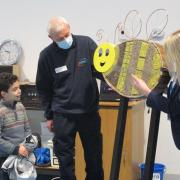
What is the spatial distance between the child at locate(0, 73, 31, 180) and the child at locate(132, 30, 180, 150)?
3.72 feet

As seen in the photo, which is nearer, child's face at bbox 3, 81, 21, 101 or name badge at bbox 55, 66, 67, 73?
name badge at bbox 55, 66, 67, 73

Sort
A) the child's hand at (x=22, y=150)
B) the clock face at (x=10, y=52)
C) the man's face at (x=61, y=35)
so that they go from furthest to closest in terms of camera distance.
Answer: the clock face at (x=10, y=52), the child's hand at (x=22, y=150), the man's face at (x=61, y=35)

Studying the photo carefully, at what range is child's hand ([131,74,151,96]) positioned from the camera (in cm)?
179

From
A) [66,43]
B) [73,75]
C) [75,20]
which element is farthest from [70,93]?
[75,20]

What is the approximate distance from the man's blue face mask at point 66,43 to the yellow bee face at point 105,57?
1.19 ft

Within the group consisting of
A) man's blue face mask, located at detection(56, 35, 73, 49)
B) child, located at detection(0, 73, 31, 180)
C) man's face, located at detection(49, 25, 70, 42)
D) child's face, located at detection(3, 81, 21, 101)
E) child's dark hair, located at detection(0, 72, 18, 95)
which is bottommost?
child, located at detection(0, 73, 31, 180)

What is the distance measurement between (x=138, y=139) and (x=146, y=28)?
3.32 ft

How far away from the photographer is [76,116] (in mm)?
2416

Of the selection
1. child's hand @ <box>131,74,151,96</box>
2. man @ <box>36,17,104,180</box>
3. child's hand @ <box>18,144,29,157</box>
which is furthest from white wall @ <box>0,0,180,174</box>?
child's hand @ <box>131,74,151,96</box>

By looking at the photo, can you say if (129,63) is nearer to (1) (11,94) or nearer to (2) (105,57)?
(2) (105,57)

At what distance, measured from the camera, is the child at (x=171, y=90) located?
1.51 meters

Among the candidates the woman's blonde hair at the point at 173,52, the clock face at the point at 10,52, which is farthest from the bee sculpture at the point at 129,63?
the clock face at the point at 10,52

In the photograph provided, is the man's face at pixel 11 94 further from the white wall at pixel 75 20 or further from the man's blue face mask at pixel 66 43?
the white wall at pixel 75 20

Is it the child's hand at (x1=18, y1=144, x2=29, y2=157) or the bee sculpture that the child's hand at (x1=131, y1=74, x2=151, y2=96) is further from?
the child's hand at (x1=18, y1=144, x2=29, y2=157)
